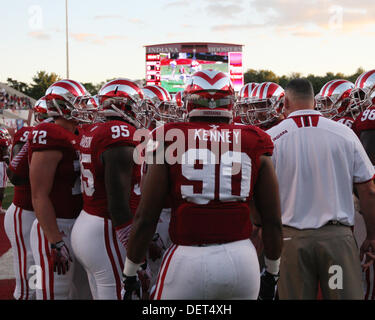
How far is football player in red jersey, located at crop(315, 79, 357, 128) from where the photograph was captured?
5258 millimetres

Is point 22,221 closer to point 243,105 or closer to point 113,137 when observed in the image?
point 113,137

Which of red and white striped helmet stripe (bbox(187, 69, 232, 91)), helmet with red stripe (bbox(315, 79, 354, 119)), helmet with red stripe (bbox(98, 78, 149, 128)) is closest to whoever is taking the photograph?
red and white striped helmet stripe (bbox(187, 69, 232, 91))

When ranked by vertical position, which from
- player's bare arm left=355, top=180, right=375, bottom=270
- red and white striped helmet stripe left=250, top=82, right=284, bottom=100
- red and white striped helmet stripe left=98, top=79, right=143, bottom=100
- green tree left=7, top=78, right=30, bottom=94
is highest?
green tree left=7, top=78, right=30, bottom=94

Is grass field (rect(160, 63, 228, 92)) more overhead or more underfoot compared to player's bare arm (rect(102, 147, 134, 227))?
more overhead

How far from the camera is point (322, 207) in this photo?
2.91m

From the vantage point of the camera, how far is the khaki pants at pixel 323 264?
2.84 metres

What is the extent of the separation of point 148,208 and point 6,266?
14.8 ft

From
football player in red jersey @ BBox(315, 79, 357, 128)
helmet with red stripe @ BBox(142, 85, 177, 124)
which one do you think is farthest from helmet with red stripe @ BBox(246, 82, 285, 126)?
helmet with red stripe @ BBox(142, 85, 177, 124)

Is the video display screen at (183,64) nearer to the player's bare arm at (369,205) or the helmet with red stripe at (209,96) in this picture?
the player's bare arm at (369,205)

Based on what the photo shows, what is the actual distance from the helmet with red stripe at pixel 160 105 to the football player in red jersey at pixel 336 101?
1819mm

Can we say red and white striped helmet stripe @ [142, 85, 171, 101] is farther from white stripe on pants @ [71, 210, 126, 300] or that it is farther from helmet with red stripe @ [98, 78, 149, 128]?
white stripe on pants @ [71, 210, 126, 300]

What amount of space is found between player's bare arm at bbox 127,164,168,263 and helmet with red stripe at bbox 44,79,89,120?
59.2 inches

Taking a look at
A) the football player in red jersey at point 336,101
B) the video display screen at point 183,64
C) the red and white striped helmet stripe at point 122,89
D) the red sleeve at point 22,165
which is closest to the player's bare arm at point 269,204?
the red and white striped helmet stripe at point 122,89
